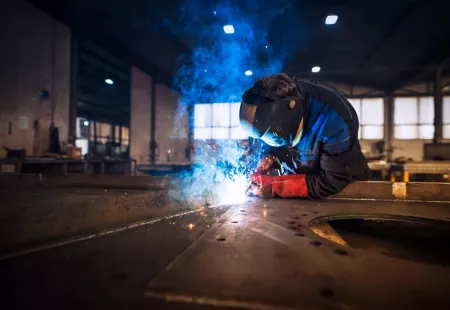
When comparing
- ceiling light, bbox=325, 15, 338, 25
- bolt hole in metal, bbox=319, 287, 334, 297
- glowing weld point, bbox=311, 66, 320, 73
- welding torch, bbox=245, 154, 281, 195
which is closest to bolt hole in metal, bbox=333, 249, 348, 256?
bolt hole in metal, bbox=319, 287, 334, 297

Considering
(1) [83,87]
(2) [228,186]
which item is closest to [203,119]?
(1) [83,87]

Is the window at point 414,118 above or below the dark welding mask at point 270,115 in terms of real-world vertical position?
above

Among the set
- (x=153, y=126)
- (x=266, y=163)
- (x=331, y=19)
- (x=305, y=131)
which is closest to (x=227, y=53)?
(x=331, y=19)

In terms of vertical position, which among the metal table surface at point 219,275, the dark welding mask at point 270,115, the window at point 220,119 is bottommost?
the metal table surface at point 219,275

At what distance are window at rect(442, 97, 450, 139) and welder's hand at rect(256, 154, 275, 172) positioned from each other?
11.4 meters

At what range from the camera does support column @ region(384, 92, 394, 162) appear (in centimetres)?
1121

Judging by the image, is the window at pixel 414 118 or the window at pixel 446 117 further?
the window at pixel 414 118

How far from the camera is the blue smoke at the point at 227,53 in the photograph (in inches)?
163

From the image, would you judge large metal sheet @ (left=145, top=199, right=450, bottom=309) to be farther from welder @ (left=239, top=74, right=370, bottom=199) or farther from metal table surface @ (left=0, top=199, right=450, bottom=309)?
welder @ (left=239, top=74, right=370, bottom=199)

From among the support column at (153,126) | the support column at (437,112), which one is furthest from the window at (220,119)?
the support column at (437,112)

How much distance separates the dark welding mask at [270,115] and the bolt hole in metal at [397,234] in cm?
72

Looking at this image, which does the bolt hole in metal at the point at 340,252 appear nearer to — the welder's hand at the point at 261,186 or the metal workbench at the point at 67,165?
the welder's hand at the point at 261,186

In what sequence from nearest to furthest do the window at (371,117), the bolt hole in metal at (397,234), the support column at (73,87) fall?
1. the bolt hole in metal at (397,234)
2. the support column at (73,87)
3. the window at (371,117)

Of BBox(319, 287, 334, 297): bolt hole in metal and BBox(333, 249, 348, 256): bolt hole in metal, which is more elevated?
BBox(333, 249, 348, 256): bolt hole in metal
